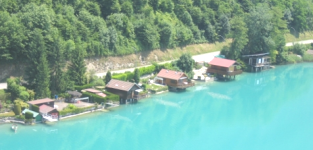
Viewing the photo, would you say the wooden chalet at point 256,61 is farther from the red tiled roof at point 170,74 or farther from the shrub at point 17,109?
the shrub at point 17,109

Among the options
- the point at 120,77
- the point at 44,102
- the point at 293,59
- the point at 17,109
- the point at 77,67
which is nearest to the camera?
the point at 17,109

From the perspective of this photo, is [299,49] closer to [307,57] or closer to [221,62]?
[307,57]

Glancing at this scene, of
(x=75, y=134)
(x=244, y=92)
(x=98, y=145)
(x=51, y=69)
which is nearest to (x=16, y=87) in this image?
(x=51, y=69)

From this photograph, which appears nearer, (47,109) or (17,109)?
(17,109)

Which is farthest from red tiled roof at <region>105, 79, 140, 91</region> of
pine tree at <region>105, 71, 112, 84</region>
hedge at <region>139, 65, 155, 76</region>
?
hedge at <region>139, 65, 155, 76</region>

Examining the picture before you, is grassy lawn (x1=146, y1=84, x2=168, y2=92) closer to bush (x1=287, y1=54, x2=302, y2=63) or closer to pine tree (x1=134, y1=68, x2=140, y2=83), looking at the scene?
pine tree (x1=134, y1=68, x2=140, y2=83)

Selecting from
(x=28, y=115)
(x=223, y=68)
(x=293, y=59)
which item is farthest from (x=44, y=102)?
(x=293, y=59)

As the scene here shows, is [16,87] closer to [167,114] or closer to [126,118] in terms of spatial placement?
[126,118]
